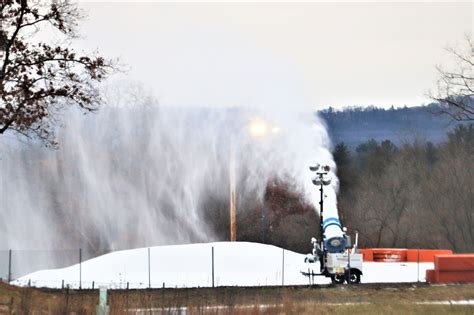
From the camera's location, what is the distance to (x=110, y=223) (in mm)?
59406

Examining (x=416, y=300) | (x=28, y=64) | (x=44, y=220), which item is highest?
(x=28, y=64)

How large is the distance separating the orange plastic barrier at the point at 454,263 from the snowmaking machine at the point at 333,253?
3643 millimetres

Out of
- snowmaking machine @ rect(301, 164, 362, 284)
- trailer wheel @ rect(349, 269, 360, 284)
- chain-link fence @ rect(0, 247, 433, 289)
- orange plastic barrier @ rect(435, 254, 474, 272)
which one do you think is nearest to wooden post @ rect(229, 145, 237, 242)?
chain-link fence @ rect(0, 247, 433, 289)

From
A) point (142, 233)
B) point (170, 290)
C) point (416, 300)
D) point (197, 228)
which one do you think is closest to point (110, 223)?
point (142, 233)

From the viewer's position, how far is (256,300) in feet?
76.5

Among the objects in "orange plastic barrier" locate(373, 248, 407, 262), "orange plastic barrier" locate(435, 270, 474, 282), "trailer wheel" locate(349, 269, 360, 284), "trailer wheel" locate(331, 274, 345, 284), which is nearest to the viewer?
"trailer wheel" locate(331, 274, 345, 284)

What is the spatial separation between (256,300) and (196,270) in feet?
49.7

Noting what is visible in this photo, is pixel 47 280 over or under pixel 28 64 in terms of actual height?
under

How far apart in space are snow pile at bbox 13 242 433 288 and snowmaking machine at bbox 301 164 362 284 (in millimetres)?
1470

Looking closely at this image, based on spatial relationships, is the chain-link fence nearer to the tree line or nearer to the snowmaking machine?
the snowmaking machine

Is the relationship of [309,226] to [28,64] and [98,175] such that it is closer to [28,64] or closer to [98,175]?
[98,175]

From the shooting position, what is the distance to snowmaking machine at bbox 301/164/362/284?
35312mm

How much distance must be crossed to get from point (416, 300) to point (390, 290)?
286 cm

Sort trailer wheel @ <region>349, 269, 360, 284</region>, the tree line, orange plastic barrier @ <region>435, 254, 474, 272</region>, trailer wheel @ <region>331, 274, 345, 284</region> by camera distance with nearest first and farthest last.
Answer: trailer wheel @ <region>331, 274, 345, 284</region> → trailer wheel @ <region>349, 269, 360, 284</region> → orange plastic barrier @ <region>435, 254, 474, 272</region> → the tree line
